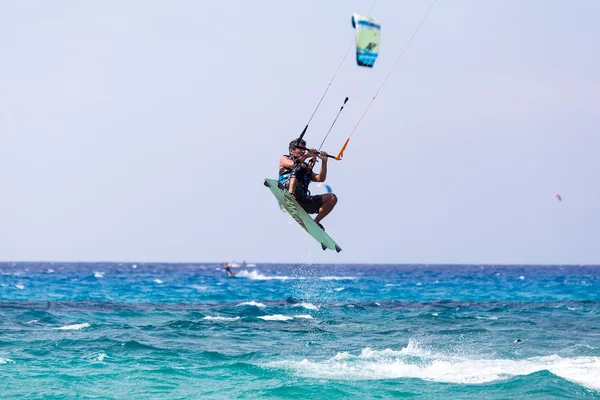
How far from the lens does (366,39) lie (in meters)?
13.3

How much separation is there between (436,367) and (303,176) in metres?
7.40

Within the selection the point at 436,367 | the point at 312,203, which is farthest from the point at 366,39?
the point at 436,367

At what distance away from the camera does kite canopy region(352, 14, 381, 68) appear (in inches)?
518

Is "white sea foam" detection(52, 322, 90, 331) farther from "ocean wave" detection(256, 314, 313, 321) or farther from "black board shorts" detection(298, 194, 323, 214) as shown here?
"black board shorts" detection(298, 194, 323, 214)

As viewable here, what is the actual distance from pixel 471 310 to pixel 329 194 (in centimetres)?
2451

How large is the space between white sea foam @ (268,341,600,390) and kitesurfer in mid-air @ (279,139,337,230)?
4822 millimetres

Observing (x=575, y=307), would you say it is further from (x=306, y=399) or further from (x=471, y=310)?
(x=306, y=399)

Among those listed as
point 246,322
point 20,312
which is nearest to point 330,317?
point 246,322

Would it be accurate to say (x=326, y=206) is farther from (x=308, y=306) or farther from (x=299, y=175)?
(x=308, y=306)

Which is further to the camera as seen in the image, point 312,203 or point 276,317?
point 276,317

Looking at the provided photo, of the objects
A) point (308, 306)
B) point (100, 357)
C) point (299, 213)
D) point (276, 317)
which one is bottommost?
point (100, 357)

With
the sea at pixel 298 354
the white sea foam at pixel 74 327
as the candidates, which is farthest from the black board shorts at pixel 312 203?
the white sea foam at pixel 74 327

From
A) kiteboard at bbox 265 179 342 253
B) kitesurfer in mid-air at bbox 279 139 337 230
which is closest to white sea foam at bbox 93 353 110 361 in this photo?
kiteboard at bbox 265 179 342 253

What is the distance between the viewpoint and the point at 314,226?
51.2 feet
